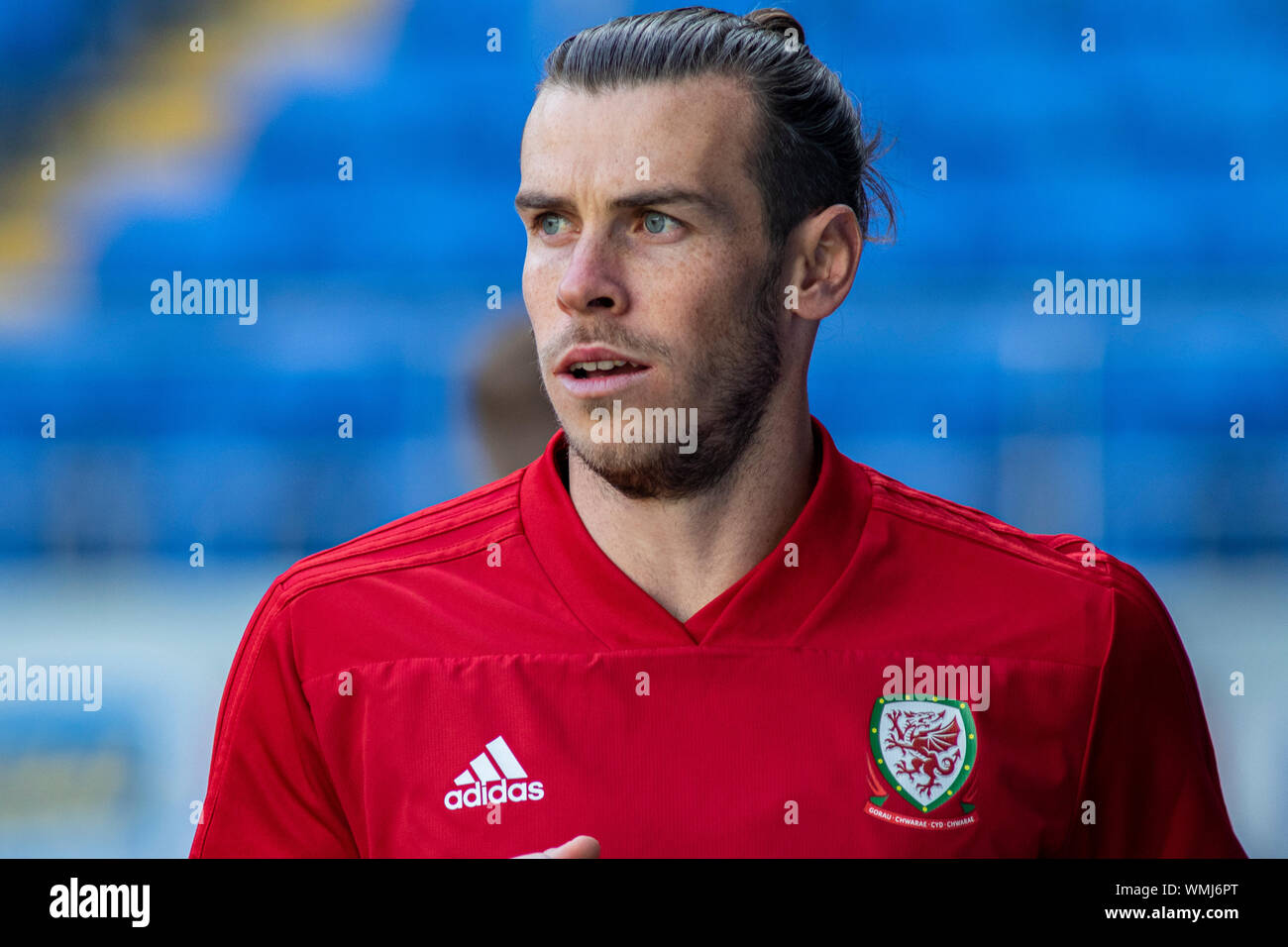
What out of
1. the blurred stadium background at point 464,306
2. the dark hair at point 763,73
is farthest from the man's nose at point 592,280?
the blurred stadium background at point 464,306

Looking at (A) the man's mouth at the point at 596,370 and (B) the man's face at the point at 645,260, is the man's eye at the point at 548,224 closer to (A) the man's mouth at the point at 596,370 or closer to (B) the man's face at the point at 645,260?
(B) the man's face at the point at 645,260

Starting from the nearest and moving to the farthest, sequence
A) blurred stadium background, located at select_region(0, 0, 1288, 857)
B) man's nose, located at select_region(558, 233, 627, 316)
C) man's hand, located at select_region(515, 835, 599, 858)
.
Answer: man's hand, located at select_region(515, 835, 599, 858) → man's nose, located at select_region(558, 233, 627, 316) → blurred stadium background, located at select_region(0, 0, 1288, 857)

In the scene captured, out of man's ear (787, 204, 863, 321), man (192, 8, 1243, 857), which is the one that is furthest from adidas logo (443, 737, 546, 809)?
man's ear (787, 204, 863, 321)

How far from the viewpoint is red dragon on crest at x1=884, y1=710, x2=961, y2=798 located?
3.58 feet

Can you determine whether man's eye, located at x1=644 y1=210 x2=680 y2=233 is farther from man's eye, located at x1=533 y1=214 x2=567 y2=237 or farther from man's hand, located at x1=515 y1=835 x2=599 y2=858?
man's hand, located at x1=515 y1=835 x2=599 y2=858

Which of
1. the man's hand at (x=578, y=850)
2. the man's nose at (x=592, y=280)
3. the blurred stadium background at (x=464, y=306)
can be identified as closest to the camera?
the man's hand at (x=578, y=850)

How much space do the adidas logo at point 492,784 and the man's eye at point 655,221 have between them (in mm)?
A: 432

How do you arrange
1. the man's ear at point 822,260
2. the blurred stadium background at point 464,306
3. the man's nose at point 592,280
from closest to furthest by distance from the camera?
the man's nose at point 592,280 → the man's ear at point 822,260 → the blurred stadium background at point 464,306

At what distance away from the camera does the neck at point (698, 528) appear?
45.5 inches

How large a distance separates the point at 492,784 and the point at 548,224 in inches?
18.1

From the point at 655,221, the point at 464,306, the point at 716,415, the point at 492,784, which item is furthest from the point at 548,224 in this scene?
the point at 464,306

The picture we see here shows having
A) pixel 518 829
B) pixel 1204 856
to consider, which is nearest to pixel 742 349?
pixel 518 829
